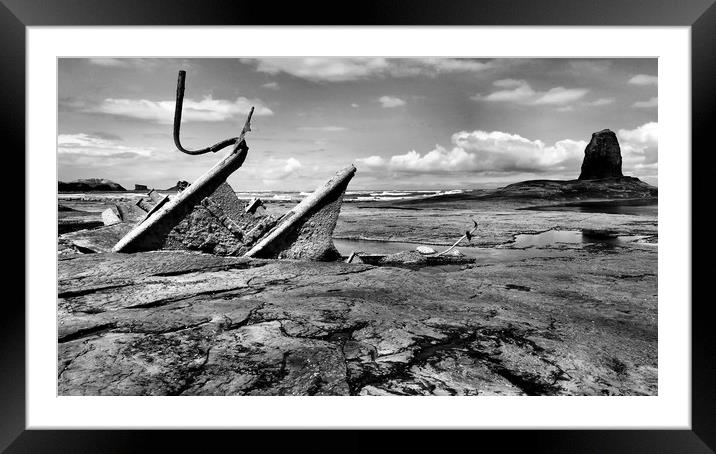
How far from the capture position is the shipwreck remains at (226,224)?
370cm

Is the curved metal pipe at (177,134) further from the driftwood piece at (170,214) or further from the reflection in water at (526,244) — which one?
the reflection in water at (526,244)

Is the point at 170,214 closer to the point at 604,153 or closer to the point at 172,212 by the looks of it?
the point at 172,212

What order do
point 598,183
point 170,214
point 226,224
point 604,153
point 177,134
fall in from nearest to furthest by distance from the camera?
point 177,134 < point 170,214 < point 226,224 < point 604,153 < point 598,183

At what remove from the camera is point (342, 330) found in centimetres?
240

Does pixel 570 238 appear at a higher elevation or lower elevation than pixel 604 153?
lower

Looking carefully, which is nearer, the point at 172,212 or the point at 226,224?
the point at 172,212
